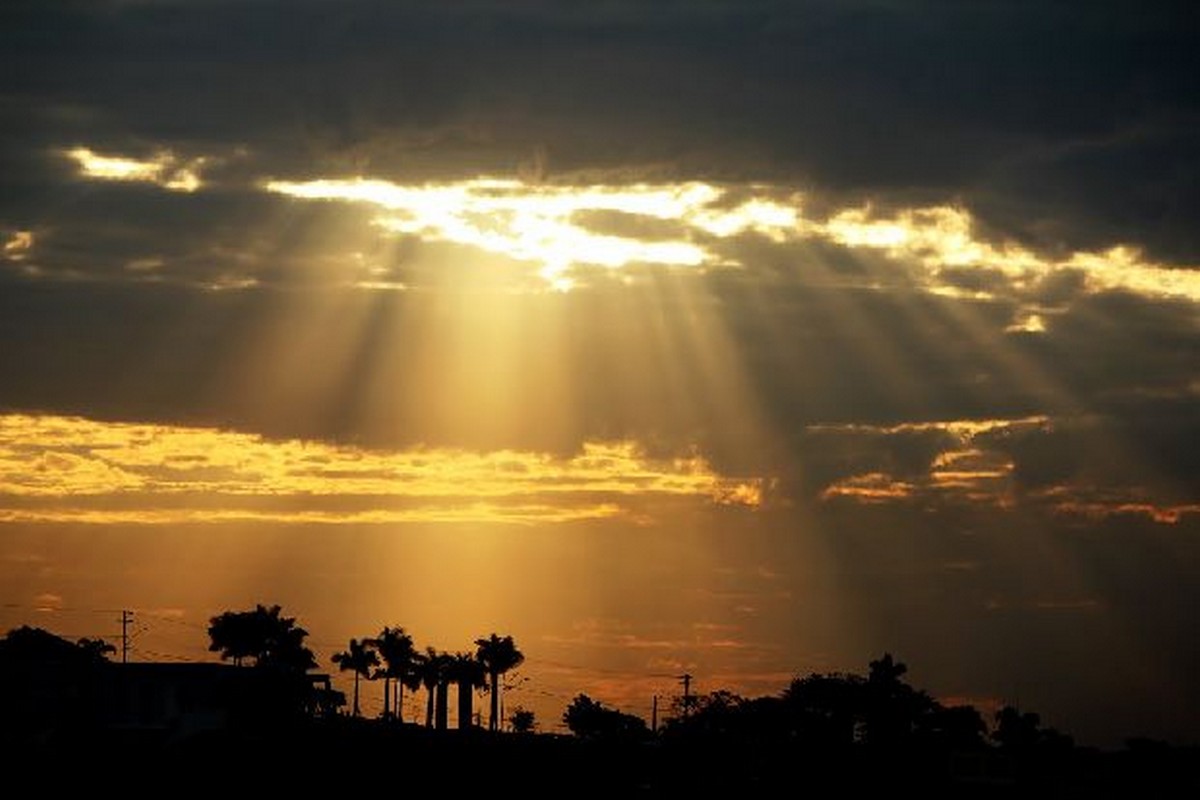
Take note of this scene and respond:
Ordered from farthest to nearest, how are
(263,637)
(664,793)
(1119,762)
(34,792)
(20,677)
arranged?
1. (263,637)
2. (1119,762)
3. (20,677)
4. (664,793)
5. (34,792)

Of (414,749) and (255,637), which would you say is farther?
(255,637)

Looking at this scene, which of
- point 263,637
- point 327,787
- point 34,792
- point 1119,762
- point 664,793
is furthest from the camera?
point 263,637

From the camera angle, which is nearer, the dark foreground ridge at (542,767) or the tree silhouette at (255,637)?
the dark foreground ridge at (542,767)

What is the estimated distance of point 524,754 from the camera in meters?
122

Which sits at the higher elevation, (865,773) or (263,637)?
(263,637)

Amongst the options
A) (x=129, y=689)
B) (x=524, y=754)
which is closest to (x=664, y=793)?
(x=524, y=754)

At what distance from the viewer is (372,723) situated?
136875mm

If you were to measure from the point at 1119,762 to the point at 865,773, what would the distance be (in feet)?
113

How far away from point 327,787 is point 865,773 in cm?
5107

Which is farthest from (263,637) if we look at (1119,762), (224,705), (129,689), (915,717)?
(1119,762)

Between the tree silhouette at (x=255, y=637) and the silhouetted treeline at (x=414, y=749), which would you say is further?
the tree silhouette at (x=255, y=637)

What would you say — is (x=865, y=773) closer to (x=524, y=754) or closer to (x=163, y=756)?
(x=524, y=754)

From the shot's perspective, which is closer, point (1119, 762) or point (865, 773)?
point (865, 773)

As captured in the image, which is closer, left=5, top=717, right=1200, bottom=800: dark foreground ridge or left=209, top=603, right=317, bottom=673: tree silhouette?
left=5, top=717, right=1200, bottom=800: dark foreground ridge
